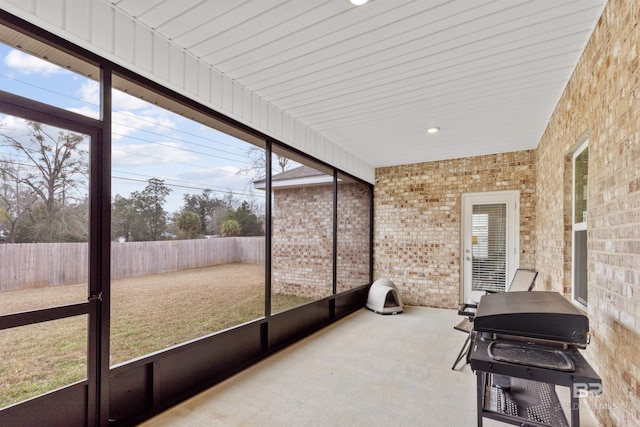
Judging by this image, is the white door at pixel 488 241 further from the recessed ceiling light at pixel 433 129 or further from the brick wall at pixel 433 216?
the recessed ceiling light at pixel 433 129

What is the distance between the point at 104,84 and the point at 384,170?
17.7ft

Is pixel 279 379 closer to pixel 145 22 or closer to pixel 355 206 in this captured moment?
pixel 145 22

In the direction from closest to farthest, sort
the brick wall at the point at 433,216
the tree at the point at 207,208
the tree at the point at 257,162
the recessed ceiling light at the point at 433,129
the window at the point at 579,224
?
the window at the point at 579,224
the tree at the point at 207,208
the tree at the point at 257,162
the recessed ceiling light at the point at 433,129
the brick wall at the point at 433,216

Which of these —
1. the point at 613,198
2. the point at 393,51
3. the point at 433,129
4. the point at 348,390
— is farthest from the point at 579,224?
the point at 348,390

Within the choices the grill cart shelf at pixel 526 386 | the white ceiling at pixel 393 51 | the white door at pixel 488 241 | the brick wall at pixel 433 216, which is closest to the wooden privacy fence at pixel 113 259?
the white ceiling at pixel 393 51

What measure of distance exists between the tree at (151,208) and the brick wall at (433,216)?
15.5 feet

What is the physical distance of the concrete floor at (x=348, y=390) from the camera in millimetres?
2459

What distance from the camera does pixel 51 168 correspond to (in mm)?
2006

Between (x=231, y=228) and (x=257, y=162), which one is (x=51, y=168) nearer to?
(x=231, y=228)

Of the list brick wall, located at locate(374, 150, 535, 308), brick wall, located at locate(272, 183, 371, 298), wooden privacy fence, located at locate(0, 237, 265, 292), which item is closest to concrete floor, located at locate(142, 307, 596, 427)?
wooden privacy fence, located at locate(0, 237, 265, 292)

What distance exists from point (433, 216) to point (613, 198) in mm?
4328

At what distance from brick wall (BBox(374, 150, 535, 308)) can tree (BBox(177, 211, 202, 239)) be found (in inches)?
171

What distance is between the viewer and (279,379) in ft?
10.2

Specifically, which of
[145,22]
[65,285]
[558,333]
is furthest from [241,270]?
[558,333]
